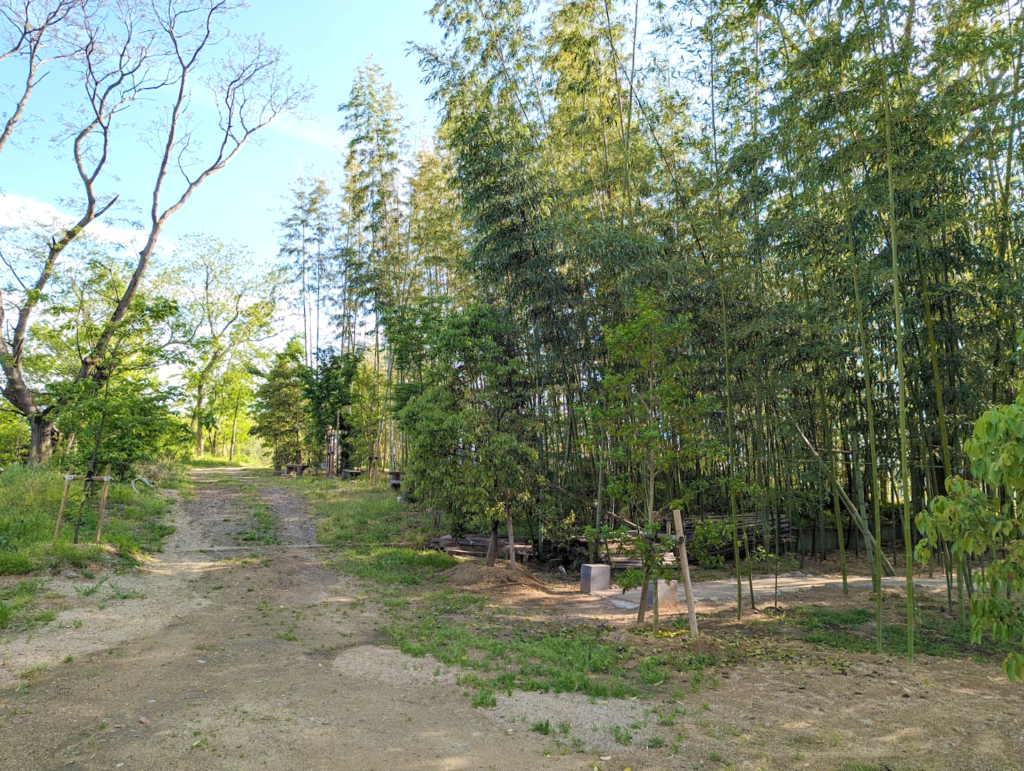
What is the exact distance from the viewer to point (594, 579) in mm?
7422

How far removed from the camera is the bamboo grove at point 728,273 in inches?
198

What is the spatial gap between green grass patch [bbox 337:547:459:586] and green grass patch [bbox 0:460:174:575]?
2402 mm

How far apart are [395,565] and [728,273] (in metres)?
5.24

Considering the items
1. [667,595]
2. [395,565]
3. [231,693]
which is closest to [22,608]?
[231,693]

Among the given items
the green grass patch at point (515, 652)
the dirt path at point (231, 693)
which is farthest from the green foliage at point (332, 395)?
the green grass patch at point (515, 652)

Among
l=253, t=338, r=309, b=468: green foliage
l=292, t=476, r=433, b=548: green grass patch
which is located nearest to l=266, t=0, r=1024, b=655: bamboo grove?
l=292, t=476, r=433, b=548: green grass patch

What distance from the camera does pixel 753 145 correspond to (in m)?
5.53

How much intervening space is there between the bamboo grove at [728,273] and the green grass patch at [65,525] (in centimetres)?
344

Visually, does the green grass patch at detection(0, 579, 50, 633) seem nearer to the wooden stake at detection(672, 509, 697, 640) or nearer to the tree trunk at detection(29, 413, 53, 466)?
the wooden stake at detection(672, 509, 697, 640)

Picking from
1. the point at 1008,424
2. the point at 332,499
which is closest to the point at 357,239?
the point at 332,499

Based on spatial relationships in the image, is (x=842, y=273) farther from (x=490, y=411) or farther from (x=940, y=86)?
(x=490, y=411)

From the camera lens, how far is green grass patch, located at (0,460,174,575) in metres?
6.35

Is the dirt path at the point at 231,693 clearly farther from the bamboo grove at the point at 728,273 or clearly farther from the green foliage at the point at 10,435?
the green foliage at the point at 10,435

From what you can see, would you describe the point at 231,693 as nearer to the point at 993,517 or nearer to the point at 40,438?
the point at 993,517
